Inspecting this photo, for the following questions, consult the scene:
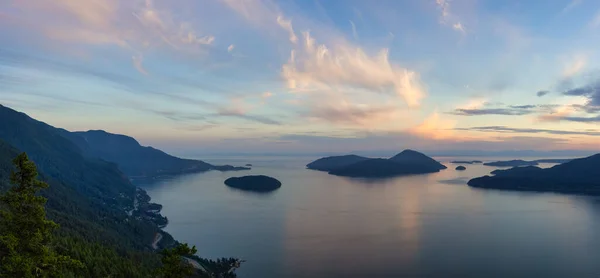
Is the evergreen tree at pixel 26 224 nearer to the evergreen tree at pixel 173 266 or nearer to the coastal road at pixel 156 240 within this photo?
the evergreen tree at pixel 173 266

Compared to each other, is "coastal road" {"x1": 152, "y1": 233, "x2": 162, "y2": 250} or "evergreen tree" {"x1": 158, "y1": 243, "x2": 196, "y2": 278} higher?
"evergreen tree" {"x1": 158, "y1": 243, "x2": 196, "y2": 278}

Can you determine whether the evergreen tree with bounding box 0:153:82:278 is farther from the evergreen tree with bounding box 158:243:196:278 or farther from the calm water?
the calm water

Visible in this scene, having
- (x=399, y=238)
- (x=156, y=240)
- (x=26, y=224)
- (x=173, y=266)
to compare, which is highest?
(x=26, y=224)

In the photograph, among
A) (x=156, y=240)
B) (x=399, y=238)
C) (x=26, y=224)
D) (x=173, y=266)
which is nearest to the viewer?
(x=26, y=224)

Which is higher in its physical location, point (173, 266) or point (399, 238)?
point (173, 266)

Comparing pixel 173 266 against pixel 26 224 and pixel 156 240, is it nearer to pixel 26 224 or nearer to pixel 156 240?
pixel 26 224

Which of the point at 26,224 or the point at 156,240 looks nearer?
the point at 26,224

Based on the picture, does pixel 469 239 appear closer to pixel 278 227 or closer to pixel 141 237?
pixel 278 227

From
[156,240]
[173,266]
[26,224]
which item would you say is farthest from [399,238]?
[26,224]

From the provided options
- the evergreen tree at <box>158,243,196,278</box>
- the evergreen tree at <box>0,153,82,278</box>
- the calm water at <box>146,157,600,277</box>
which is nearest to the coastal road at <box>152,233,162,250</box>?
the calm water at <box>146,157,600,277</box>
